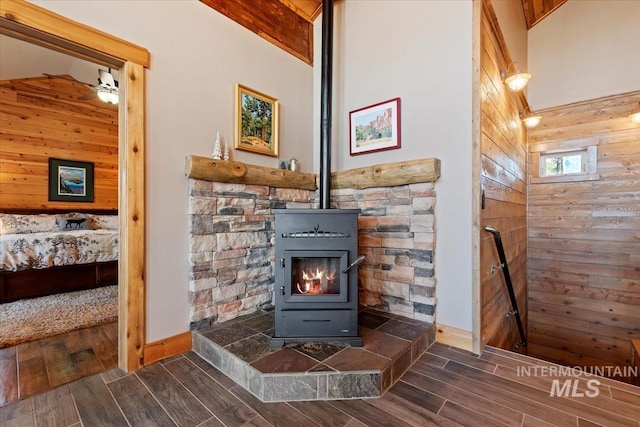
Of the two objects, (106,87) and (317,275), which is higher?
(106,87)

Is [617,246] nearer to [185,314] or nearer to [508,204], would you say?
[508,204]

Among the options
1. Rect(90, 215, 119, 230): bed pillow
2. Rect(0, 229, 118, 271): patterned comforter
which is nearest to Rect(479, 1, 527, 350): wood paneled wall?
Rect(0, 229, 118, 271): patterned comforter

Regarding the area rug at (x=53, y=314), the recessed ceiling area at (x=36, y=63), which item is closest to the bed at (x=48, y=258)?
the area rug at (x=53, y=314)

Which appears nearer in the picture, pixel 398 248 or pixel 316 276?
pixel 316 276

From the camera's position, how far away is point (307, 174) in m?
2.84

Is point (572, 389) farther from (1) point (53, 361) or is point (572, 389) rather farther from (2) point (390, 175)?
(1) point (53, 361)

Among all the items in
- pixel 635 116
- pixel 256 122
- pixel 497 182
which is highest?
pixel 635 116

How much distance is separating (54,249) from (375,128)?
417 cm

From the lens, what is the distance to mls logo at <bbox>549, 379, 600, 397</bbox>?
5.17 feet

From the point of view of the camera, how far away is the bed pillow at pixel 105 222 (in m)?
4.90

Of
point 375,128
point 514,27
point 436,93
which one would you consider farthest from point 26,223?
point 514,27

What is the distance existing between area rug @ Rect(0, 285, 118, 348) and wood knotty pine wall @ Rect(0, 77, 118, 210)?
2250 mm
